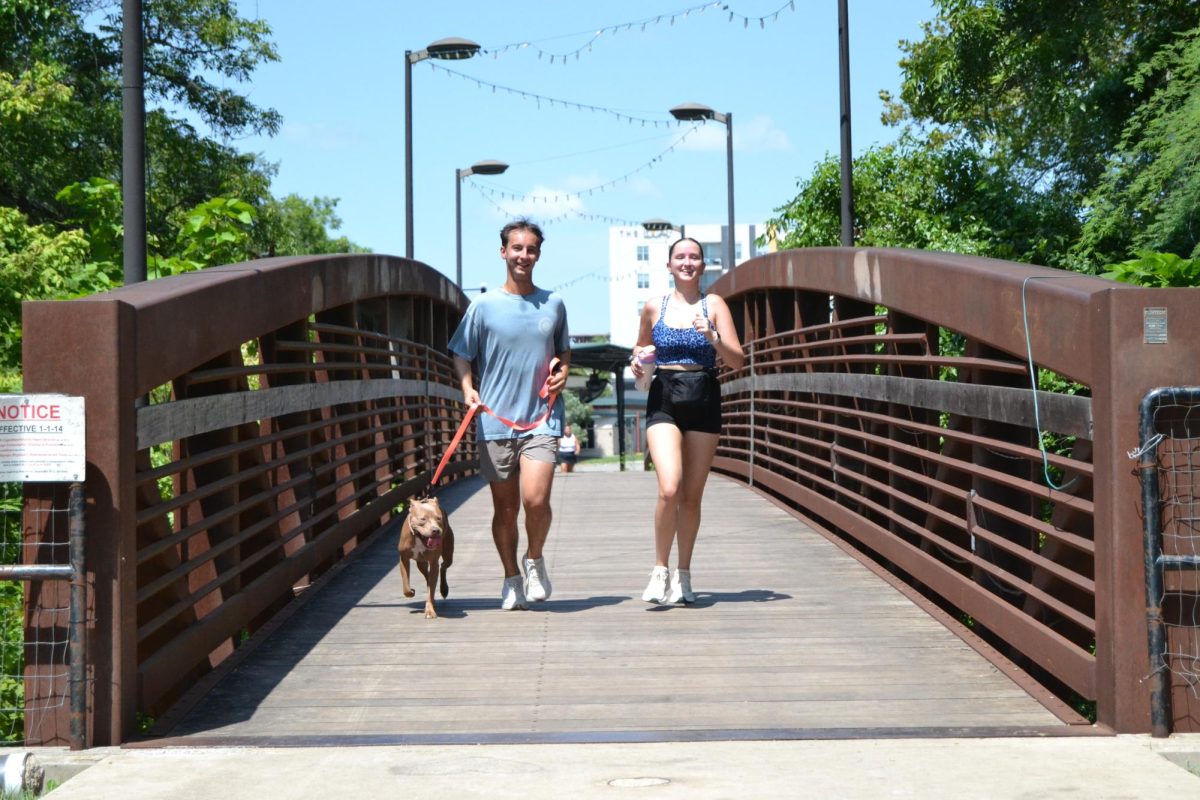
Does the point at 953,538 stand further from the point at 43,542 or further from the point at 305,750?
the point at 43,542

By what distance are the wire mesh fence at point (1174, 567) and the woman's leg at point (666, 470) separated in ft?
9.39

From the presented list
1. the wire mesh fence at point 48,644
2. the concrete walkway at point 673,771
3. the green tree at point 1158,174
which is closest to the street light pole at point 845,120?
the green tree at point 1158,174

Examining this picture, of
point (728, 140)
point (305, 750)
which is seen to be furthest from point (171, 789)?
point (728, 140)

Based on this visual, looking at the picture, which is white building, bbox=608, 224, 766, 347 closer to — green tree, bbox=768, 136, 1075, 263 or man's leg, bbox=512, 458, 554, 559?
green tree, bbox=768, 136, 1075, 263

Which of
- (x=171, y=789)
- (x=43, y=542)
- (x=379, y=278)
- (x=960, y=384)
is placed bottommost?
(x=171, y=789)

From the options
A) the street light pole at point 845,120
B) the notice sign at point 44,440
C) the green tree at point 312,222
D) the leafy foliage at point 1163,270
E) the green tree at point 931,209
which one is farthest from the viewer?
the green tree at point 312,222

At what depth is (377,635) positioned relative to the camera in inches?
279

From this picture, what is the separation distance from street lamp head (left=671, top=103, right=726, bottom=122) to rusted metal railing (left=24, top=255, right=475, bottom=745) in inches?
544

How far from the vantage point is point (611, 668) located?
6.34 metres

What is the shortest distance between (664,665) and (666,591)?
4.45 feet

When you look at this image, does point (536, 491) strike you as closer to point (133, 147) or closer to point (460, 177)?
point (133, 147)

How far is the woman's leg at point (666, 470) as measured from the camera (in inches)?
298

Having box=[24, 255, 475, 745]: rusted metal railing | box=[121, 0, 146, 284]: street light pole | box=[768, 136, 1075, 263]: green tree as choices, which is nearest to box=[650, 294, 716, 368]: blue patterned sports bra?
box=[24, 255, 475, 745]: rusted metal railing

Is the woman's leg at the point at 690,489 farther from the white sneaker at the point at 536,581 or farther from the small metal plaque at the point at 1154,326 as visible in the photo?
the small metal plaque at the point at 1154,326
